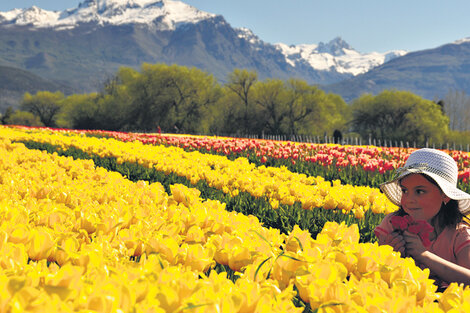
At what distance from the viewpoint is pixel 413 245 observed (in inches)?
101

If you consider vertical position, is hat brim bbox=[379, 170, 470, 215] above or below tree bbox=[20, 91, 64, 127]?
below

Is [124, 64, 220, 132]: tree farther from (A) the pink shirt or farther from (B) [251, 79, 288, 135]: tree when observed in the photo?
(A) the pink shirt

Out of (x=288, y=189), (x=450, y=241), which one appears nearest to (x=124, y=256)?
(x=450, y=241)

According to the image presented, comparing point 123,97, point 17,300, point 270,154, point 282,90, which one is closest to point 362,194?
point 17,300

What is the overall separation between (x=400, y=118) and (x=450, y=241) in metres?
57.1

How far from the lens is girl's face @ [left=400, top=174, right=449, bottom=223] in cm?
309

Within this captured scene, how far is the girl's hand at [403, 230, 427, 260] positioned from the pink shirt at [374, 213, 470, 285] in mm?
382

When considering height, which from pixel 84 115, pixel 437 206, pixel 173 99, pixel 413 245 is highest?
pixel 173 99

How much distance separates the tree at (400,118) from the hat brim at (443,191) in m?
47.5

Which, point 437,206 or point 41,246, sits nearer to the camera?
point 41,246

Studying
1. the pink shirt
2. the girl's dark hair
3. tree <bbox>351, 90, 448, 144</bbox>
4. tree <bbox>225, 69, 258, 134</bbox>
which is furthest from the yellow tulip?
tree <bbox>225, 69, 258, 134</bbox>

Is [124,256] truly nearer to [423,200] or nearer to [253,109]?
[423,200]

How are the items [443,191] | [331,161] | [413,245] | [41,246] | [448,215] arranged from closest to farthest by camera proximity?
[41,246]
[413,245]
[443,191]
[448,215]
[331,161]

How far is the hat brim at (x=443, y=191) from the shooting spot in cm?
290
